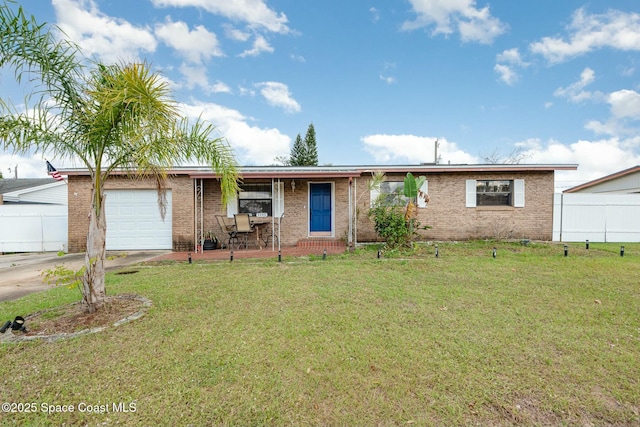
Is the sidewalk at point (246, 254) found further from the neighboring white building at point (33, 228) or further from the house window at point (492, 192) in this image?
the house window at point (492, 192)

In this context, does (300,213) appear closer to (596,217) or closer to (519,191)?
(519,191)

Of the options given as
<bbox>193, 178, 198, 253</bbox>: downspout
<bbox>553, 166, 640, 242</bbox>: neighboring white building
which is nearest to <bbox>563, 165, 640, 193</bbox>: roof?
<bbox>553, 166, 640, 242</bbox>: neighboring white building

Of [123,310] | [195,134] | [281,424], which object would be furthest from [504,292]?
[123,310]

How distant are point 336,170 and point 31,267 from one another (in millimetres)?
9487

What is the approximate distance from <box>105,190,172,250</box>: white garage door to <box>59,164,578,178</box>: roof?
1.48 metres

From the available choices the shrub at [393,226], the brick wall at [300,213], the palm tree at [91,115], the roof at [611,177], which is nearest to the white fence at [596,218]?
the roof at [611,177]

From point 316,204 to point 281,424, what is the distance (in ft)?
30.2

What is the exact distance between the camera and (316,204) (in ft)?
35.8

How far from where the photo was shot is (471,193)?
35.7 feet

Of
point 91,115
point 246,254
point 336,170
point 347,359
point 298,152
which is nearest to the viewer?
point 347,359

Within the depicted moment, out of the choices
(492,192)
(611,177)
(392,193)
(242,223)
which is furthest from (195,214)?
(611,177)

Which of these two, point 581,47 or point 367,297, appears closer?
point 367,297

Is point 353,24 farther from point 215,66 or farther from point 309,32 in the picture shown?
point 215,66

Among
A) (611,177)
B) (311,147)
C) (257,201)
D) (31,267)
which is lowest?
(31,267)
